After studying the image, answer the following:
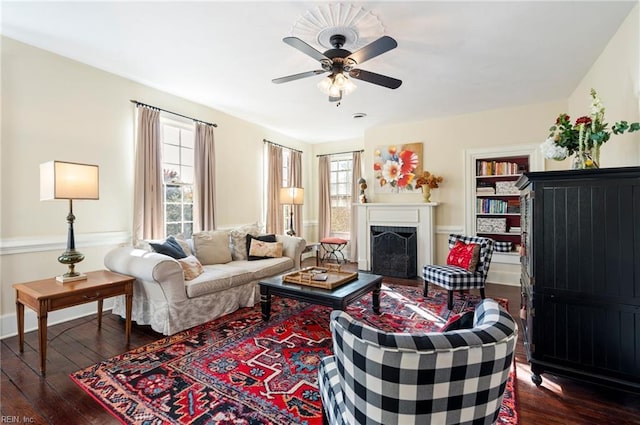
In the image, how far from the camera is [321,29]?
2.62 m

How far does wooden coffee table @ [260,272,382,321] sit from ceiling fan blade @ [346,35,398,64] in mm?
2002

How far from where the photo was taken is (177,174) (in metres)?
4.36

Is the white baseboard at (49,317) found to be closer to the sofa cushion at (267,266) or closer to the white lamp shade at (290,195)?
the sofa cushion at (267,266)

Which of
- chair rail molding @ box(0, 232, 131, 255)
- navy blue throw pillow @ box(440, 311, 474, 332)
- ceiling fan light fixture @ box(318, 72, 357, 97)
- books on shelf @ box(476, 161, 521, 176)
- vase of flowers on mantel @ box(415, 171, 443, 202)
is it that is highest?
ceiling fan light fixture @ box(318, 72, 357, 97)

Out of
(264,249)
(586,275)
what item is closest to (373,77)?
(586,275)

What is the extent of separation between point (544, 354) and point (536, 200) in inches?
42.3

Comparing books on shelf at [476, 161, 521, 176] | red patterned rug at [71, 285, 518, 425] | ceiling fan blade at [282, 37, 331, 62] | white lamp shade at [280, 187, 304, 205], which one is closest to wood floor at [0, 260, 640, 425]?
red patterned rug at [71, 285, 518, 425]

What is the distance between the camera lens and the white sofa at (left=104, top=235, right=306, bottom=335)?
284 centimetres

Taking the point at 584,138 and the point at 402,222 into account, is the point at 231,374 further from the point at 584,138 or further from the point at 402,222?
the point at 402,222

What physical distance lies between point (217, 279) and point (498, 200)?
14.6 ft

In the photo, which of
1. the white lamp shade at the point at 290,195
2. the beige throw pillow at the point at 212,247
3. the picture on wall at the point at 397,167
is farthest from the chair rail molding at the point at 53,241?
the picture on wall at the point at 397,167

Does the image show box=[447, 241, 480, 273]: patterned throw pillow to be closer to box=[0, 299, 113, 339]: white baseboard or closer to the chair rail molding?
the chair rail molding

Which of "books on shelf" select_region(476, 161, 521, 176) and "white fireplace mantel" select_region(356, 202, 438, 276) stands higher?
"books on shelf" select_region(476, 161, 521, 176)

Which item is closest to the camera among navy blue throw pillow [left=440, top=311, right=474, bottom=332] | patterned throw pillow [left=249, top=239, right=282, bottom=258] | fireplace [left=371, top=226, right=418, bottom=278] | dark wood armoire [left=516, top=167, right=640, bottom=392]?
navy blue throw pillow [left=440, top=311, right=474, bottom=332]
